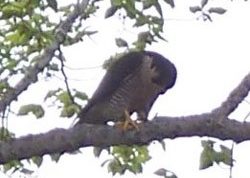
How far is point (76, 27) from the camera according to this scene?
4359 millimetres

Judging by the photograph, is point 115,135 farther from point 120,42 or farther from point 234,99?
point 120,42

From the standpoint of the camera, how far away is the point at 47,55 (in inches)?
157

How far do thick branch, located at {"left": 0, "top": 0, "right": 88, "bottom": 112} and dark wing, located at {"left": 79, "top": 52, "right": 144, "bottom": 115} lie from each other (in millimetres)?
547

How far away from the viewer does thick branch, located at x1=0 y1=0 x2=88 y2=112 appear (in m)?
3.89

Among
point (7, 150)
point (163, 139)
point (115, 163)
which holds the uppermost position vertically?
point (7, 150)

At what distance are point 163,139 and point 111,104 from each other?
1.11 m

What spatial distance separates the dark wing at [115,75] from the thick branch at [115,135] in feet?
2.70

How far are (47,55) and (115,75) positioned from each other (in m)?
0.83

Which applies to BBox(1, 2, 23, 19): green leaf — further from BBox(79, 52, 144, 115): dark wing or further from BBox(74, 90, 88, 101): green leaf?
BBox(79, 52, 144, 115): dark wing

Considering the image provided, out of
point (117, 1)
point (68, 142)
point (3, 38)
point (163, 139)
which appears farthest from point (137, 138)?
point (3, 38)

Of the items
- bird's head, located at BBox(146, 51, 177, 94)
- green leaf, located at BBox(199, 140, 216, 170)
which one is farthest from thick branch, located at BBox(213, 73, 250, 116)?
bird's head, located at BBox(146, 51, 177, 94)

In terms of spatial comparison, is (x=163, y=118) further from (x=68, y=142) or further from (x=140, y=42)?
(x=140, y=42)

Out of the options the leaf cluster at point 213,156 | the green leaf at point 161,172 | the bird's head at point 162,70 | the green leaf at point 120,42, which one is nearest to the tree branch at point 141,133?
the leaf cluster at point 213,156

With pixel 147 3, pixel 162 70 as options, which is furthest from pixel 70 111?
pixel 147 3
